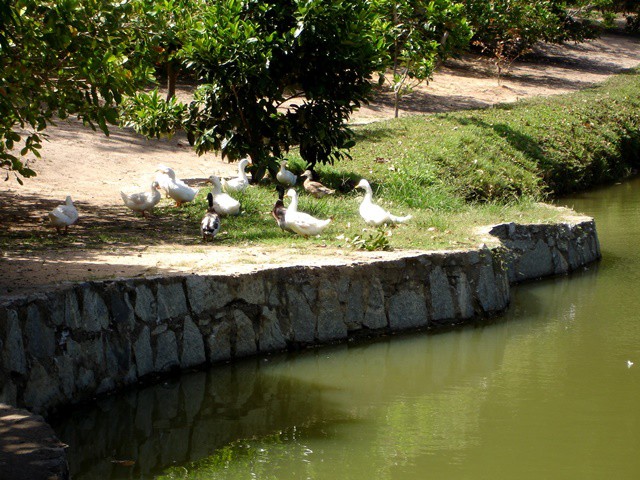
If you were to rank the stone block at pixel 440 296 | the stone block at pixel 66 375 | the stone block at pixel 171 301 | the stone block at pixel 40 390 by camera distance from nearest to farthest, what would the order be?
the stone block at pixel 40 390
the stone block at pixel 66 375
the stone block at pixel 171 301
the stone block at pixel 440 296

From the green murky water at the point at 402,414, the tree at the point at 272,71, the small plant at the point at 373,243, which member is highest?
the tree at the point at 272,71

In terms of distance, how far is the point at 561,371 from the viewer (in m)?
8.95

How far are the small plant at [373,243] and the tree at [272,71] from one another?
3.44 meters

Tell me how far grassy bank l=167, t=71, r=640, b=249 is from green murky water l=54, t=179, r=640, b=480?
5.43ft

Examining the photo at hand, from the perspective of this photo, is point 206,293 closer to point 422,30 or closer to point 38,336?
point 38,336

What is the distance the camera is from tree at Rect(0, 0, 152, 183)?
9312 millimetres

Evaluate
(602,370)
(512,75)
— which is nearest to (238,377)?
(602,370)

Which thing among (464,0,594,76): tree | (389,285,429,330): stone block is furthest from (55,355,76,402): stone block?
(464,0,594,76): tree

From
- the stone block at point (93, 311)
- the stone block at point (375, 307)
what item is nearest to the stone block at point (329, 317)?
the stone block at point (375, 307)

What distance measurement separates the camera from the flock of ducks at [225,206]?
10.2 metres

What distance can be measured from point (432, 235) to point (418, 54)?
9293 mm

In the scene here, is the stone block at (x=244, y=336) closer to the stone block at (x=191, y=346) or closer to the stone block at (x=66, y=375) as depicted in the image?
the stone block at (x=191, y=346)

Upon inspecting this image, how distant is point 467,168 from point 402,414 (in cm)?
891

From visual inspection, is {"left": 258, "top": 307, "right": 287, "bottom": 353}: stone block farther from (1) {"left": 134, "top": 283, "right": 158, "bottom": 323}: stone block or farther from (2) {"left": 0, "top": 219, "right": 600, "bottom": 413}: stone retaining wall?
(1) {"left": 134, "top": 283, "right": 158, "bottom": 323}: stone block
